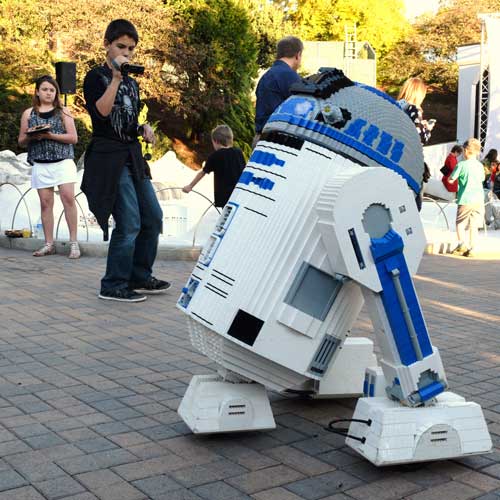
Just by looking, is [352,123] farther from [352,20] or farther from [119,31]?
[352,20]

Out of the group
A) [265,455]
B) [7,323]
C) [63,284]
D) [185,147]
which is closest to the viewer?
[265,455]

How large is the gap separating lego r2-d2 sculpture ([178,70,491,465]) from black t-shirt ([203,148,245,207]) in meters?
5.41

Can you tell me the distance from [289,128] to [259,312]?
0.73 metres

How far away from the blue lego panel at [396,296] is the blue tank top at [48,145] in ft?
20.8

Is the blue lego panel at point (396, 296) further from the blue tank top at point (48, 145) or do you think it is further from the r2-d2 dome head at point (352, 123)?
the blue tank top at point (48, 145)

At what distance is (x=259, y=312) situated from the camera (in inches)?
117

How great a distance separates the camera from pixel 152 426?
351cm

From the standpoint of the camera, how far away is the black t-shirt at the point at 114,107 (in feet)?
19.4

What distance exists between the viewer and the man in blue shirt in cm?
619

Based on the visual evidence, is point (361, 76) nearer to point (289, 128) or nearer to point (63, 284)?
point (63, 284)

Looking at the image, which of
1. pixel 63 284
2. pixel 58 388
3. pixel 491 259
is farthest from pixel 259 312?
pixel 491 259

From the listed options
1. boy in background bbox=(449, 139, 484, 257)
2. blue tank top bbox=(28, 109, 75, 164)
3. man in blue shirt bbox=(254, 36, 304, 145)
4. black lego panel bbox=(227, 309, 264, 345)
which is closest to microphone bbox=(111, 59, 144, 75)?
man in blue shirt bbox=(254, 36, 304, 145)

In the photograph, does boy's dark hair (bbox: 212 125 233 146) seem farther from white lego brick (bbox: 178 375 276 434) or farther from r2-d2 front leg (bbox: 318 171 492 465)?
r2-d2 front leg (bbox: 318 171 492 465)

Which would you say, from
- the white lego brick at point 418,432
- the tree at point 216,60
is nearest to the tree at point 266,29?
the tree at point 216,60
